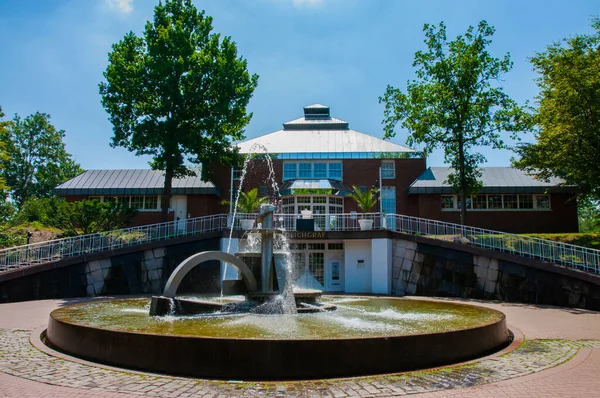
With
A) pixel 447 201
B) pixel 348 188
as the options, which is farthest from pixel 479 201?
pixel 348 188

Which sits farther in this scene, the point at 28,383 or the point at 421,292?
the point at 421,292

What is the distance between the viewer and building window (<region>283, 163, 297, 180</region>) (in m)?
31.1

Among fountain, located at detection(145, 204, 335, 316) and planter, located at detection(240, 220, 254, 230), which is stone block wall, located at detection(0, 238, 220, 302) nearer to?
planter, located at detection(240, 220, 254, 230)

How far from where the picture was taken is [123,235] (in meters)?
21.2

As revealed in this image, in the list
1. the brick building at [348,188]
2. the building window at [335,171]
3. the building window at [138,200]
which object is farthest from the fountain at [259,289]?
the building window at [138,200]

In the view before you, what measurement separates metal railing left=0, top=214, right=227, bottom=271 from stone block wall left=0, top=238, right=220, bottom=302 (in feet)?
2.22

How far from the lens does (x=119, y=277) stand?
20188 millimetres

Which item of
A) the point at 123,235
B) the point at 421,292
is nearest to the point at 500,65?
the point at 421,292

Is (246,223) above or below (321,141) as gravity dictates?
below

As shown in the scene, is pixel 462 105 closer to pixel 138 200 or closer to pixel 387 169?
pixel 387 169

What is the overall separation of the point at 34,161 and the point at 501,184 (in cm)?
5077

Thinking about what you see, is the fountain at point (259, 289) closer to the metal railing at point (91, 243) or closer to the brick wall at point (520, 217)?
the metal railing at point (91, 243)

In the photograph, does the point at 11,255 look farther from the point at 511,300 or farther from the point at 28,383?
the point at 511,300

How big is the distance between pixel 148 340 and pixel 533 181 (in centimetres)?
2903
